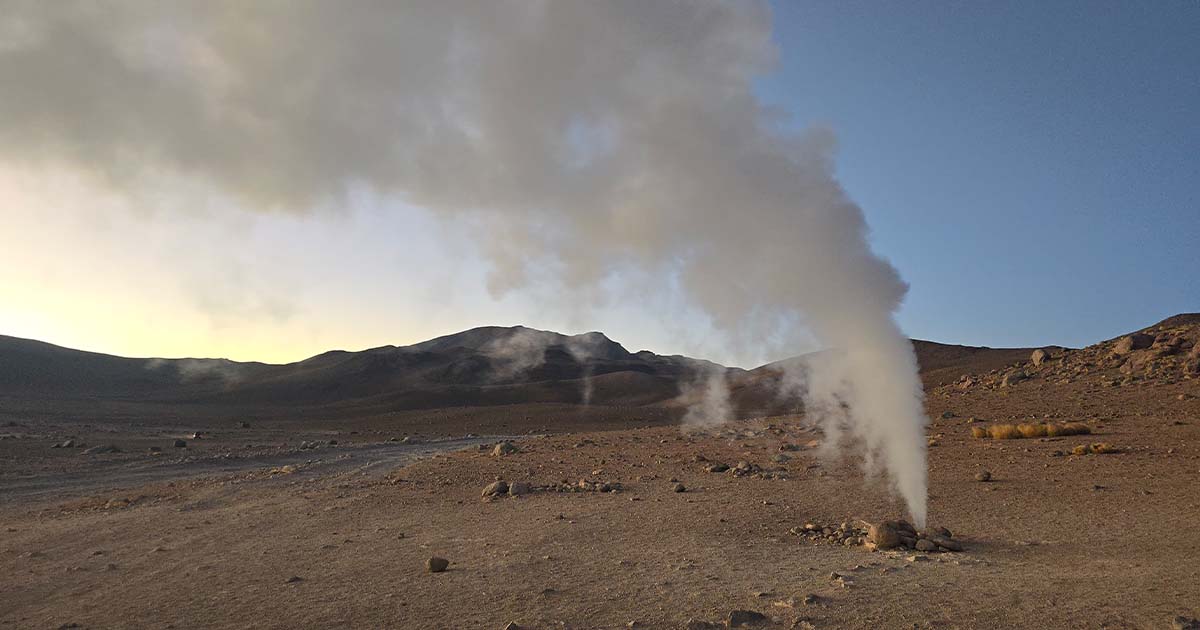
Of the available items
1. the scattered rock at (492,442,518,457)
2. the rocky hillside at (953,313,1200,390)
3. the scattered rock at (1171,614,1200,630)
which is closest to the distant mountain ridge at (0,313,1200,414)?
the rocky hillside at (953,313,1200,390)

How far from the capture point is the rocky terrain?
7.30 m

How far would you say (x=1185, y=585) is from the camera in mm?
7680

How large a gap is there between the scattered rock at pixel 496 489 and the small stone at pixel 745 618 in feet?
30.5

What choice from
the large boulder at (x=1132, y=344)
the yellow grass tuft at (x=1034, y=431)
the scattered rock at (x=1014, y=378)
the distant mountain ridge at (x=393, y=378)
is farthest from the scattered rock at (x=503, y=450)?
the distant mountain ridge at (x=393, y=378)

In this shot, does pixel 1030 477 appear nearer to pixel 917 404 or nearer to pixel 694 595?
pixel 917 404

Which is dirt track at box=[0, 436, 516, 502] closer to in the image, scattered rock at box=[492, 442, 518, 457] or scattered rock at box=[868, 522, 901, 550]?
scattered rock at box=[492, 442, 518, 457]

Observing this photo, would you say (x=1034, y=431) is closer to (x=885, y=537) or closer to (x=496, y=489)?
(x=885, y=537)

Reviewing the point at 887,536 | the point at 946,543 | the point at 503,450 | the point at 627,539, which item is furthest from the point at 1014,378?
the point at 627,539

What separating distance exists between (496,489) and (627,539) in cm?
563

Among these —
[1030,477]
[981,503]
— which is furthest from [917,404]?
[1030,477]

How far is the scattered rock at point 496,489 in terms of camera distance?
1541 centimetres

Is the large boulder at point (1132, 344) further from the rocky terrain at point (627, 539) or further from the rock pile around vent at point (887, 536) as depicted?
the rock pile around vent at point (887, 536)

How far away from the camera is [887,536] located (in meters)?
9.85

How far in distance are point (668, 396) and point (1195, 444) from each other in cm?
7144
